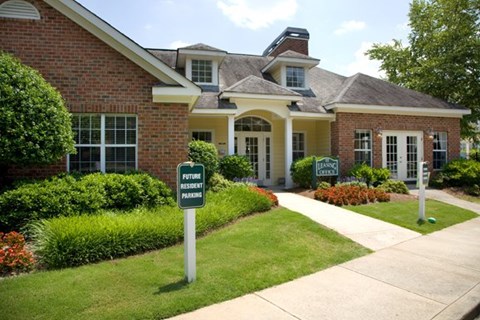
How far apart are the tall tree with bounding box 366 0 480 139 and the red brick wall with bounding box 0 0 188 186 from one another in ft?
58.2

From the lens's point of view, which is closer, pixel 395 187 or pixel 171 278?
pixel 171 278

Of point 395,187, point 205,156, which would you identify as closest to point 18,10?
point 205,156

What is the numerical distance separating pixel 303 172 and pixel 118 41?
27.4 ft

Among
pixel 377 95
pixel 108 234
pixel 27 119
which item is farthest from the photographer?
pixel 377 95

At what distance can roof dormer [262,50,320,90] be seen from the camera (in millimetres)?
16062

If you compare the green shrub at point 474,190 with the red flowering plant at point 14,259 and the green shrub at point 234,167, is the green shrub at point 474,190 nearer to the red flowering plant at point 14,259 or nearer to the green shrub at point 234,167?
the green shrub at point 234,167

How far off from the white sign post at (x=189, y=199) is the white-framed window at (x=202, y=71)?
11032 millimetres

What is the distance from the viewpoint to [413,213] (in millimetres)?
9641

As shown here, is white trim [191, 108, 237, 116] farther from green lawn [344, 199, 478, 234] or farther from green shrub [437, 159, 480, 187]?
green shrub [437, 159, 480, 187]

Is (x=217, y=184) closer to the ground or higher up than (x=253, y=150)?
closer to the ground

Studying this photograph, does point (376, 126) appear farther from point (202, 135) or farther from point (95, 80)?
point (95, 80)

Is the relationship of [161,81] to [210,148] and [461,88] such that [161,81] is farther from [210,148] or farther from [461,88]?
[461,88]

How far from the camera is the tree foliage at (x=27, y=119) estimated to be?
6555 mm

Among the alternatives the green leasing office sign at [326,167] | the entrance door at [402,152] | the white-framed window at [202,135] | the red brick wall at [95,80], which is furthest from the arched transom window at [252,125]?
the red brick wall at [95,80]
